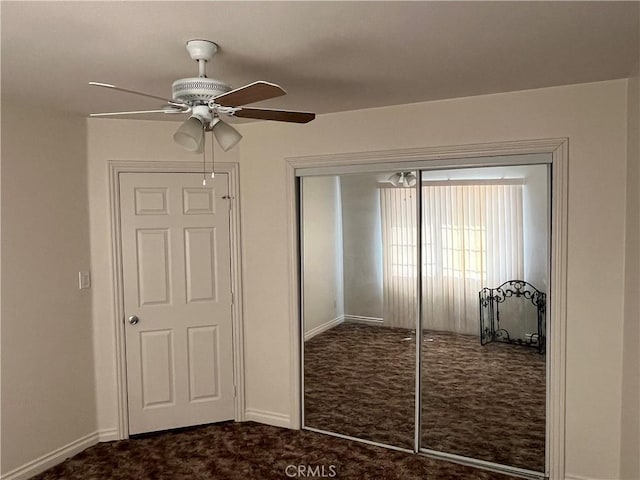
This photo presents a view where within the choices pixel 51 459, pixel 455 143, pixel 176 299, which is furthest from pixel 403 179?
pixel 51 459

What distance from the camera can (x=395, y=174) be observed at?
3602 millimetres

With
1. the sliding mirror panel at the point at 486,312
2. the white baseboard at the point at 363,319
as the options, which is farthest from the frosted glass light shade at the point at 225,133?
the white baseboard at the point at 363,319

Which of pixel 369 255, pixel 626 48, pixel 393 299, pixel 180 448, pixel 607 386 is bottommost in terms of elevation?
pixel 180 448

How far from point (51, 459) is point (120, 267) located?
54.0 inches

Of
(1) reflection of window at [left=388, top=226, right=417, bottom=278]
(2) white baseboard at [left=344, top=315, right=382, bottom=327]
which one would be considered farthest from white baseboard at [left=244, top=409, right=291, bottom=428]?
(1) reflection of window at [left=388, top=226, right=417, bottom=278]

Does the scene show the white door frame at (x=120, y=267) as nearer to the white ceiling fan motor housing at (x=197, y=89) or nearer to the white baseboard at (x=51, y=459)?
the white baseboard at (x=51, y=459)

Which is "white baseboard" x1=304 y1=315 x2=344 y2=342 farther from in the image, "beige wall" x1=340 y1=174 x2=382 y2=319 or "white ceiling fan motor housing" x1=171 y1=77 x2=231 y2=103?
"white ceiling fan motor housing" x1=171 y1=77 x2=231 y2=103

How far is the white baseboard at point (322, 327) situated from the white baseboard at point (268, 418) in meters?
0.65

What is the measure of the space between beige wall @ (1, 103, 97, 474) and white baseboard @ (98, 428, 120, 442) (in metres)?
0.08

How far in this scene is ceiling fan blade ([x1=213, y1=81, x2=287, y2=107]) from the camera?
184 centimetres

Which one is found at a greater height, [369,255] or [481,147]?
[481,147]

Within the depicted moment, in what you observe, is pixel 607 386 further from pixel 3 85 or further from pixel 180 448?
pixel 3 85

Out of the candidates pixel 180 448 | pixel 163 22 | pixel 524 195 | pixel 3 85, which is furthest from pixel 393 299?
pixel 3 85

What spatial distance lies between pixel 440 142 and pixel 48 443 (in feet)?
10.8
